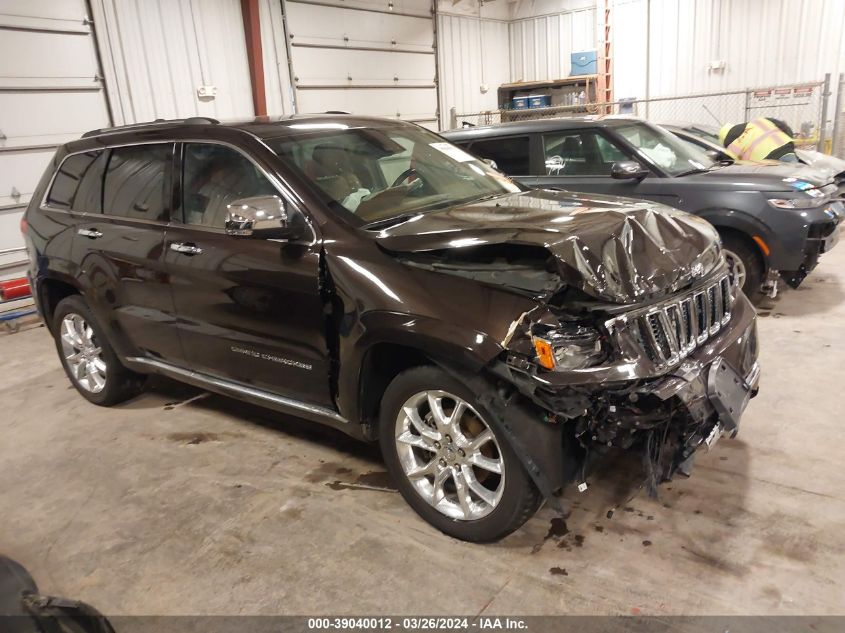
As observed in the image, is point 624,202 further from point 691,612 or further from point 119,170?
point 119,170

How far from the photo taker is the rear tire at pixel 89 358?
428cm

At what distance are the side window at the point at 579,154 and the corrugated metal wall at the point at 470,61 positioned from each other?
7404 millimetres

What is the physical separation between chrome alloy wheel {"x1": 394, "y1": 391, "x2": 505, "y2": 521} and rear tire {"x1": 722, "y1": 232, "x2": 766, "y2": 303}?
3.65m

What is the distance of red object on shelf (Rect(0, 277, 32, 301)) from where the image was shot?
282 inches

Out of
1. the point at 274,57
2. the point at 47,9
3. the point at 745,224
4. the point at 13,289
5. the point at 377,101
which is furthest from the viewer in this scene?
the point at 377,101

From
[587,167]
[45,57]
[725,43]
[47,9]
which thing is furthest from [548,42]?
[45,57]

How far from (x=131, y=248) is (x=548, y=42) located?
514 inches

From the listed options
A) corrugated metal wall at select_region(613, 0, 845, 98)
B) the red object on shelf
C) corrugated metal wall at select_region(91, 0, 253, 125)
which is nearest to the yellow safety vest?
corrugated metal wall at select_region(613, 0, 845, 98)

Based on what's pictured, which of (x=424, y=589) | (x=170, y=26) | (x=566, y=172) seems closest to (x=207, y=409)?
(x=424, y=589)

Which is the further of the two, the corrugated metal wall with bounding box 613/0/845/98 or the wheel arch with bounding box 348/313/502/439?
the corrugated metal wall with bounding box 613/0/845/98

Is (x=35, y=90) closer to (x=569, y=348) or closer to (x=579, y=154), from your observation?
(x=579, y=154)

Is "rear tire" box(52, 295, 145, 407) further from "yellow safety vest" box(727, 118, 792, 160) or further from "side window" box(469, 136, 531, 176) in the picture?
"yellow safety vest" box(727, 118, 792, 160)

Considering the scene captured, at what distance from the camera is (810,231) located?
5.12 m

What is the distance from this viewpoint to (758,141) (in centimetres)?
827
